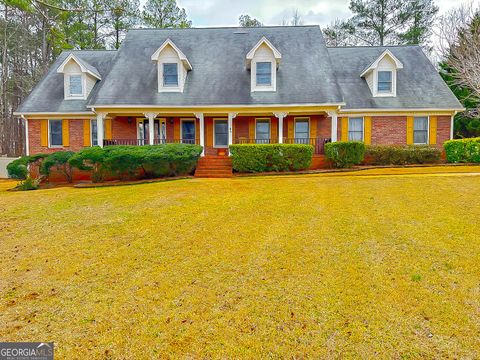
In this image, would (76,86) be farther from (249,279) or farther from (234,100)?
(249,279)

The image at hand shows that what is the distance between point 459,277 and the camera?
14.6 feet

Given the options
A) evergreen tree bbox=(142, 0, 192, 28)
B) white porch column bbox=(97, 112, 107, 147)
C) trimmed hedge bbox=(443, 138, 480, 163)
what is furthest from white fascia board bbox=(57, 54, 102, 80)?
trimmed hedge bbox=(443, 138, 480, 163)

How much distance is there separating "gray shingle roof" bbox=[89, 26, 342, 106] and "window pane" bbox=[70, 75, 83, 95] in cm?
191

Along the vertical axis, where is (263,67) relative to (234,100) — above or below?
above

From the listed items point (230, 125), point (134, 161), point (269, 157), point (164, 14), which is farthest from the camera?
point (164, 14)

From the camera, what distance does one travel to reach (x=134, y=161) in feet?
42.3

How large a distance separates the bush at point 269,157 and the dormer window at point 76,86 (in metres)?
10.8

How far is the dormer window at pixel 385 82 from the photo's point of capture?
747 inches

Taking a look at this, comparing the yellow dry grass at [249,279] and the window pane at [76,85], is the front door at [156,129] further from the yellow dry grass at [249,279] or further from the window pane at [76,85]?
the yellow dry grass at [249,279]

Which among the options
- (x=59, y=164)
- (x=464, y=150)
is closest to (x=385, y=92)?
(x=464, y=150)

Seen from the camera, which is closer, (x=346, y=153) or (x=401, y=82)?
(x=346, y=153)

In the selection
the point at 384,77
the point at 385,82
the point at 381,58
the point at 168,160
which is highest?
the point at 381,58

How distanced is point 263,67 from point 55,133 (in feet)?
41.0

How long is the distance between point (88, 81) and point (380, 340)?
20514 mm
